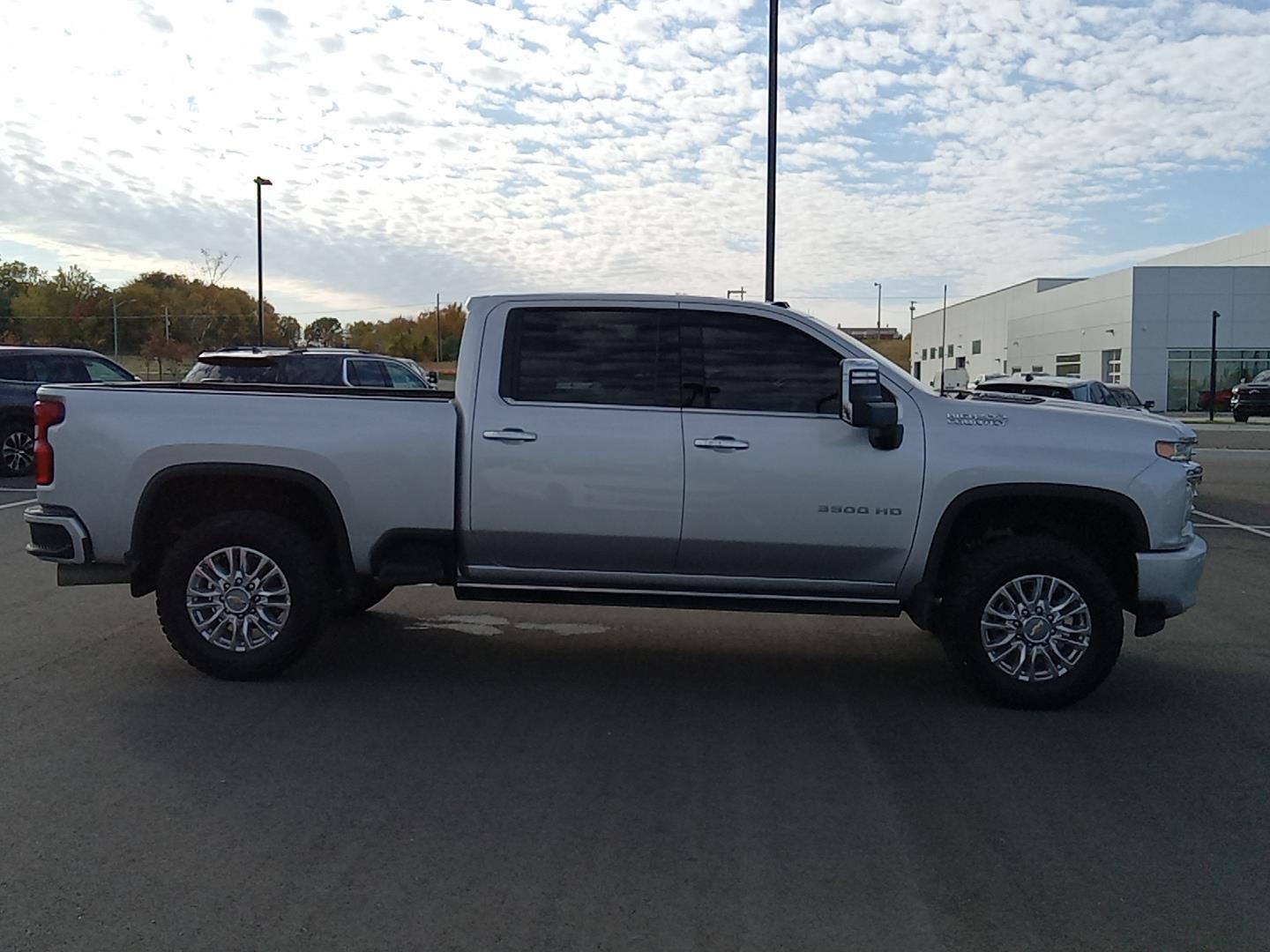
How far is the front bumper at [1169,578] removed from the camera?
20.4 feet

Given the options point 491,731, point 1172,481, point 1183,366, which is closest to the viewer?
point 491,731

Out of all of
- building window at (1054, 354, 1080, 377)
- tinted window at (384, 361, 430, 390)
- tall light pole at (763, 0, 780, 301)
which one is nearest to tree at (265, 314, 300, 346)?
building window at (1054, 354, 1080, 377)

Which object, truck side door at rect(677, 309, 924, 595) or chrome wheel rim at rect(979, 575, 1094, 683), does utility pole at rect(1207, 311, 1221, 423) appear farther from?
truck side door at rect(677, 309, 924, 595)

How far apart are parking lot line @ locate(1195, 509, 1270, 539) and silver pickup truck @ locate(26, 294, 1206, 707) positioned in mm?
7897

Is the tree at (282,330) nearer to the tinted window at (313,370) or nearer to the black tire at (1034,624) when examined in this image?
the tinted window at (313,370)

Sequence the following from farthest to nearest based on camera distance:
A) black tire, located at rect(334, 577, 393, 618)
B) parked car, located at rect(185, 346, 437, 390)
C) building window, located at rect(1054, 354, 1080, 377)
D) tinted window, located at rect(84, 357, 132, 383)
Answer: building window, located at rect(1054, 354, 1080, 377), tinted window, located at rect(84, 357, 132, 383), parked car, located at rect(185, 346, 437, 390), black tire, located at rect(334, 577, 393, 618)

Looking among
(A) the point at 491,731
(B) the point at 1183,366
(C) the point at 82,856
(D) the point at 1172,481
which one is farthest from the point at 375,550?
(B) the point at 1183,366

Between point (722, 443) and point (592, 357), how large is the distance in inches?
35.5

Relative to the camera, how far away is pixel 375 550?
21.4ft

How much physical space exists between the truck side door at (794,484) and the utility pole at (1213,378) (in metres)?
39.7

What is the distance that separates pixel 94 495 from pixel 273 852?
3007 millimetres

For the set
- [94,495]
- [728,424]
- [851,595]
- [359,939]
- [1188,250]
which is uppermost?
[1188,250]

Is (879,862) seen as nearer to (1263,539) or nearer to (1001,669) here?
(1001,669)

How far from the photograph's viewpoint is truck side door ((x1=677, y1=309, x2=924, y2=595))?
247 inches
